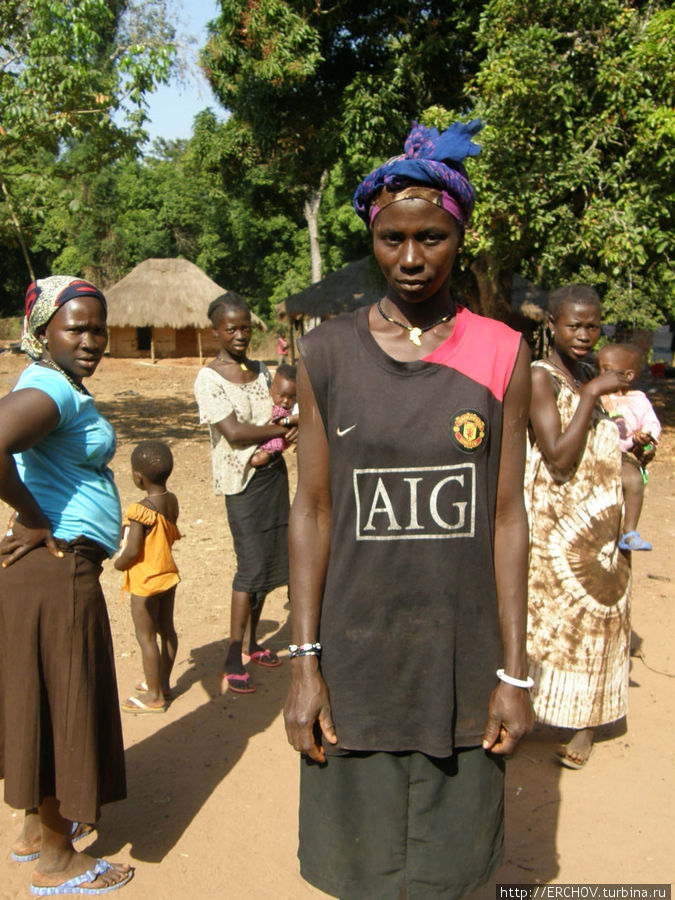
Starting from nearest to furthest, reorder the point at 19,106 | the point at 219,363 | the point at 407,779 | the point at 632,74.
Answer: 1. the point at 407,779
2. the point at 219,363
3. the point at 632,74
4. the point at 19,106

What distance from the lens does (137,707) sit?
12.7ft

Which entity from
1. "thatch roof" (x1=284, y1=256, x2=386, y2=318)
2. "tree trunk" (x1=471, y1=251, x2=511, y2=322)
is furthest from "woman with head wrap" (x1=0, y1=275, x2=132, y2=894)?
"thatch roof" (x1=284, y1=256, x2=386, y2=318)

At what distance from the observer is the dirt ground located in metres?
2.81

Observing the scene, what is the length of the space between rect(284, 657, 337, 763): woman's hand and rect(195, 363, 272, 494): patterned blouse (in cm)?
225

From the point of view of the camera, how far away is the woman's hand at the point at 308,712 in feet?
6.14

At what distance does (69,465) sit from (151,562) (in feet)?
4.22

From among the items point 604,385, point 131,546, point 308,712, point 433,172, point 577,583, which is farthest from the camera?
point 131,546

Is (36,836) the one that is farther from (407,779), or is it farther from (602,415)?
(602,415)

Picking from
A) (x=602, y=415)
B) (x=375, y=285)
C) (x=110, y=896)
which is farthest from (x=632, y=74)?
(x=110, y=896)

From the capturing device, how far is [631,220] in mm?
8594

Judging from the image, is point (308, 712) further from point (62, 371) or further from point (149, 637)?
point (149, 637)

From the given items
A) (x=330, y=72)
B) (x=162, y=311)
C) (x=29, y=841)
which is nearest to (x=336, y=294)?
(x=330, y=72)

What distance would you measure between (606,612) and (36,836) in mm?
2405

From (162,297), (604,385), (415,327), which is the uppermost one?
(162,297)
